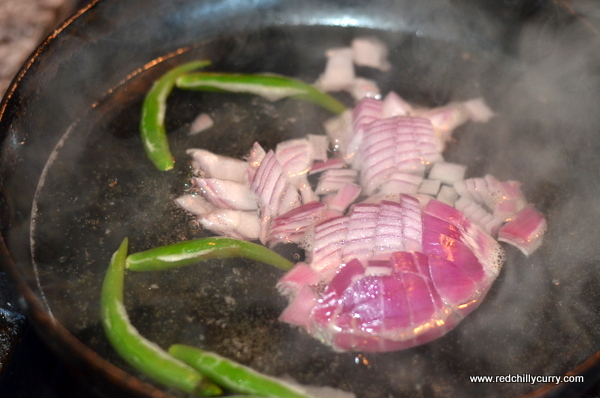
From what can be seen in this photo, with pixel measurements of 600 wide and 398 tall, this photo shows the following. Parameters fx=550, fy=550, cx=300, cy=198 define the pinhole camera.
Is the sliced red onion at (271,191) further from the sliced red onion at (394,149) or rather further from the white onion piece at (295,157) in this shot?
the sliced red onion at (394,149)

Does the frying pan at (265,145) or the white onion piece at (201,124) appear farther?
the white onion piece at (201,124)

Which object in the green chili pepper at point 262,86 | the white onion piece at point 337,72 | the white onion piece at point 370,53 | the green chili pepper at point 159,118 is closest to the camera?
the green chili pepper at point 159,118

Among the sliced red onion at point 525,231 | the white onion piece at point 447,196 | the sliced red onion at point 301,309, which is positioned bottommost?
the sliced red onion at point 525,231

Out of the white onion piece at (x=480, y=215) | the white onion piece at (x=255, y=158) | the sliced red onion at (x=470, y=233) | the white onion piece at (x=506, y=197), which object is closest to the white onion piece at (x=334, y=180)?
the white onion piece at (x=255, y=158)

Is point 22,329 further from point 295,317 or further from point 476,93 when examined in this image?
point 476,93

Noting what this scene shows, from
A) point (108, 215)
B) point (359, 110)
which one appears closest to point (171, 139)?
point (108, 215)

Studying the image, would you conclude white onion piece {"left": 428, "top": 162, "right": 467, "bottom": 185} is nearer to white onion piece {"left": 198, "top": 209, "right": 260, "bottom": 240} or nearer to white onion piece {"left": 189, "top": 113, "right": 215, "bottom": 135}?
white onion piece {"left": 198, "top": 209, "right": 260, "bottom": 240}
